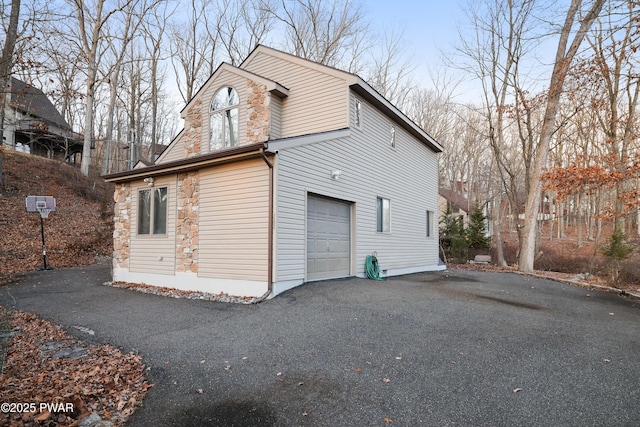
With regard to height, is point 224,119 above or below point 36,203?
above

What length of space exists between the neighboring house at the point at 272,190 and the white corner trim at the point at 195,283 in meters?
0.03

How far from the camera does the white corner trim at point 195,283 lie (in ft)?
22.5

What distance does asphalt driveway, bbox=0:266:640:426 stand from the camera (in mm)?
2773

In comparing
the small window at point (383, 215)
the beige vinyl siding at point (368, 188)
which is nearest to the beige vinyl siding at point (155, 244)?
the beige vinyl siding at point (368, 188)

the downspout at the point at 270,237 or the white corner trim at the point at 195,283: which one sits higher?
A: the downspout at the point at 270,237

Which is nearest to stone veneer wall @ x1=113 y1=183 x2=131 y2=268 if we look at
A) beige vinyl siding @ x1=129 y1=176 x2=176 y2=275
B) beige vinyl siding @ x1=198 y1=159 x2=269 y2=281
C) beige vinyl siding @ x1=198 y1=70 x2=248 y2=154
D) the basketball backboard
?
beige vinyl siding @ x1=129 y1=176 x2=176 y2=275

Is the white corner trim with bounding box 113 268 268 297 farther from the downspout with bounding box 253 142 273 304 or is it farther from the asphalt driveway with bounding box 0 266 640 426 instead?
the asphalt driveway with bounding box 0 266 640 426

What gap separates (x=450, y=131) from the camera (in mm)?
24781

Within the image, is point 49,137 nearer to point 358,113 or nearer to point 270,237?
point 358,113

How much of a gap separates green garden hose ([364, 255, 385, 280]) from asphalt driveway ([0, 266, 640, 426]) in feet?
7.15

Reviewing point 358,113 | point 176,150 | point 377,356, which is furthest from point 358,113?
point 377,356

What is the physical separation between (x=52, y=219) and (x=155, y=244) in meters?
10.1

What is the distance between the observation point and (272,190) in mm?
6668

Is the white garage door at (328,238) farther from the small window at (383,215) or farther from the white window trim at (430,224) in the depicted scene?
the white window trim at (430,224)
